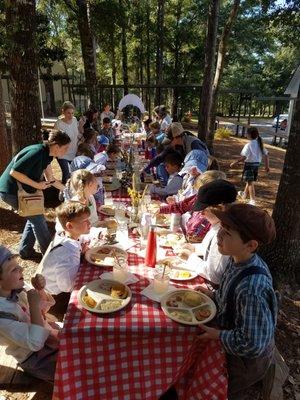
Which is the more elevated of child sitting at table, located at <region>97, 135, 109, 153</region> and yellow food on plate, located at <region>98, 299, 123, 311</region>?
child sitting at table, located at <region>97, 135, 109, 153</region>

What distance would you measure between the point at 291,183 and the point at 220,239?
2.31 m

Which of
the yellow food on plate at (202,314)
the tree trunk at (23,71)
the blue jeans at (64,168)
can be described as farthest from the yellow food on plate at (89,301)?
the blue jeans at (64,168)

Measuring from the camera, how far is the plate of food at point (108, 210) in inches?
162

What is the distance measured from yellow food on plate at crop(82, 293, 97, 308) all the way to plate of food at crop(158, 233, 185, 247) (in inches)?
41.3

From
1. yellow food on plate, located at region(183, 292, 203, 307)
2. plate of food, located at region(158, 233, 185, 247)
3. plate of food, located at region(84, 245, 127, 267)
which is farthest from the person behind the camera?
plate of food, located at region(158, 233, 185, 247)

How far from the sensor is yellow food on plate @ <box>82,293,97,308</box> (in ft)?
7.82

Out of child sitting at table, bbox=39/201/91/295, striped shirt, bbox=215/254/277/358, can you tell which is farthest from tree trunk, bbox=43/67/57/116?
striped shirt, bbox=215/254/277/358

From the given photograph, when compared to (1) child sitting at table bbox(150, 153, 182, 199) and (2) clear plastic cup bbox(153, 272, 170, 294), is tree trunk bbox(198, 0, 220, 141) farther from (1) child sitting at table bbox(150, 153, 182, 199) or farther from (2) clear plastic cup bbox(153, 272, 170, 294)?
(2) clear plastic cup bbox(153, 272, 170, 294)

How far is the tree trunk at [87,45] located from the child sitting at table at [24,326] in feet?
38.6

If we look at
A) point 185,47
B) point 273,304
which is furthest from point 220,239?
point 185,47

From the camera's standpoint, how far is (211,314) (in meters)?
2.38

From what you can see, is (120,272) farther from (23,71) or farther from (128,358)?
(23,71)

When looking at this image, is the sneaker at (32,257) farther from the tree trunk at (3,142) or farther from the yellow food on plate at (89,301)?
the tree trunk at (3,142)

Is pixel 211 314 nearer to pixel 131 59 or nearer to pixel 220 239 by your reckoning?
pixel 220 239
